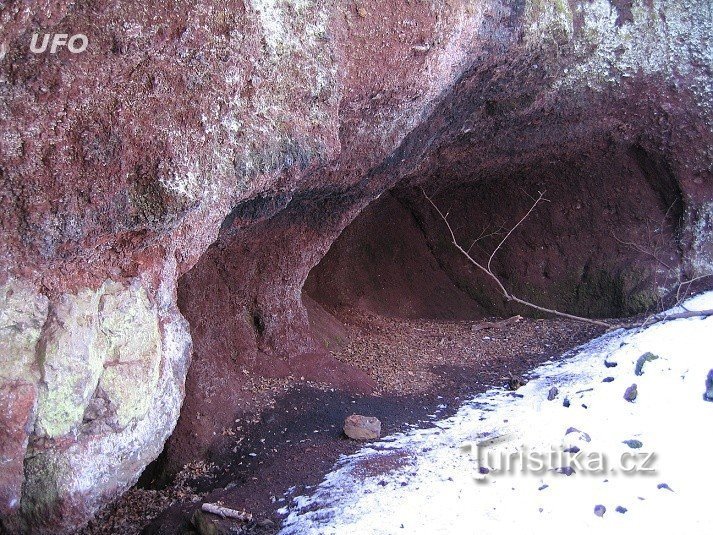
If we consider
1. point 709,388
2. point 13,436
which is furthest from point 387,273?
point 13,436

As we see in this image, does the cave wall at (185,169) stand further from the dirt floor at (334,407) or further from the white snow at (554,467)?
the white snow at (554,467)

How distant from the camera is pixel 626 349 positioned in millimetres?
4129

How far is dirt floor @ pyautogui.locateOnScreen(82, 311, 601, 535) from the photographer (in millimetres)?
3105

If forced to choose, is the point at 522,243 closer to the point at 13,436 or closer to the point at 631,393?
the point at 631,393

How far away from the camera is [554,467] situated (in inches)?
122

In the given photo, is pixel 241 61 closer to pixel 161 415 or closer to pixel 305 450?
pixel 161 415

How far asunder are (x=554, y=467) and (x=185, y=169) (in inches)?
81.1

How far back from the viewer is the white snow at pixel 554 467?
9.13 ft

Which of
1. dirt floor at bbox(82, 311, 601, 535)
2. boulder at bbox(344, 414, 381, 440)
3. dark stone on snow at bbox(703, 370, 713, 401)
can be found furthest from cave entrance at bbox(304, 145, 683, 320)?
boulder at bbox(344, 414, 381, 440)

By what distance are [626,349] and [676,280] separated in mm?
1684

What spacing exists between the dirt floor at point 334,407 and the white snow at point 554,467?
175 mm

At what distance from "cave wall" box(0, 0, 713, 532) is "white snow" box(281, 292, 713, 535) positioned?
882mm

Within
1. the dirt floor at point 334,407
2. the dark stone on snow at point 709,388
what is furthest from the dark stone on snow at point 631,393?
the dirt floor at point 334,407

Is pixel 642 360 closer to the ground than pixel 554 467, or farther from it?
farther from it
